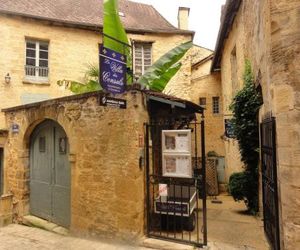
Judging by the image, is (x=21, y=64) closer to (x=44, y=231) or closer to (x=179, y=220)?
(x=44, y=231)

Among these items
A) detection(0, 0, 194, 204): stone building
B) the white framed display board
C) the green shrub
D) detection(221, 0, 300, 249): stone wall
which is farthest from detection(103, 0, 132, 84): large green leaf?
detection(0, 0, 194, 204): stone building

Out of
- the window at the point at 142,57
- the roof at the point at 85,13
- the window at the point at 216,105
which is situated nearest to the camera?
the roof at the point at 85,13

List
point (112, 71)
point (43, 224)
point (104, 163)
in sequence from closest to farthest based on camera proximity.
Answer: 1. point (112, 71)
2. point (104, 163)
3. point (43, 224)

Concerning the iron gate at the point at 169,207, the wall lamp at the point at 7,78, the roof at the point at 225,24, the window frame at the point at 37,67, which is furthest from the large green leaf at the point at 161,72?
the wall lamp at the point at 7,78

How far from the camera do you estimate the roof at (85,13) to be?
13.4 meters

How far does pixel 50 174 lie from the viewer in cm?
740

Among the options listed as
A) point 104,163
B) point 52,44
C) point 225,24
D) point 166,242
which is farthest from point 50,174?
point 225,24

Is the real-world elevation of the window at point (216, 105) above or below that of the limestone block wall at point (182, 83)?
below

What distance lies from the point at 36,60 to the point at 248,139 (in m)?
10.2

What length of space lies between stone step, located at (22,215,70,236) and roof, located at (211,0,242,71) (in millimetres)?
8385

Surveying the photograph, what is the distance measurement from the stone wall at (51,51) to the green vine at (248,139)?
25.7 ft

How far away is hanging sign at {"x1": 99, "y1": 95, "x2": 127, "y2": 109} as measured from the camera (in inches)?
197

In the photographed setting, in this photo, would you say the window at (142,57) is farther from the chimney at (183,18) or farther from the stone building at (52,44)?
the chimney at (183,18)

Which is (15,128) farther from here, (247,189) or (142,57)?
(142,57)
